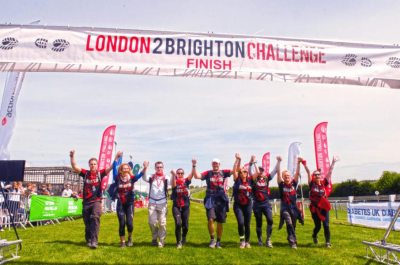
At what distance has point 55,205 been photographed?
17406 millimetres

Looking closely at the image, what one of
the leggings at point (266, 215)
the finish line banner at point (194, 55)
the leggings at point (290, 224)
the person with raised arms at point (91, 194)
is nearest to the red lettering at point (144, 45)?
the finish line banner at point (194, 55)

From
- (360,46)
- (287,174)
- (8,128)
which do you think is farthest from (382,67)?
(8,128)

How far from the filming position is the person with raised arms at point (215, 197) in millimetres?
8359

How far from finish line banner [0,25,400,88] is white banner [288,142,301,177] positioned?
1481 centimetres

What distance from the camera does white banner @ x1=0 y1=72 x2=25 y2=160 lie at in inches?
549

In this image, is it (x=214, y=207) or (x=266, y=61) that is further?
(x=214, y=207)

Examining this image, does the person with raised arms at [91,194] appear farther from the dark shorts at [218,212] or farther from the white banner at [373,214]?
the white banner at [373,214]

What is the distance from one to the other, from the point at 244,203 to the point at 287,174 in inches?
61.8

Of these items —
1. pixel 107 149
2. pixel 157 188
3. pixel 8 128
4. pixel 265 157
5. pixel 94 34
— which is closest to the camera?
pixel 94 34

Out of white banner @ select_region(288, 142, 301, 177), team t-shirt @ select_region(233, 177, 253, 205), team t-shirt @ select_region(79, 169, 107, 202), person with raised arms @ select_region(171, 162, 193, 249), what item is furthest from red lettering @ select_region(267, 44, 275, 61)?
white banner @ select_region(288, 142, 301, 177)

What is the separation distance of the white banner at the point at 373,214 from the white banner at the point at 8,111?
16256mm

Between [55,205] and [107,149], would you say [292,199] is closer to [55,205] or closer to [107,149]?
[55,205]

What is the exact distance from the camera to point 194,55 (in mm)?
6418

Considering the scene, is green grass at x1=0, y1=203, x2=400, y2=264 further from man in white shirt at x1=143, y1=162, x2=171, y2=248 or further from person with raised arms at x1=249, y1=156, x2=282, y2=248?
person with raised arms at x1=249, y1=156, x2=282, y2=248
